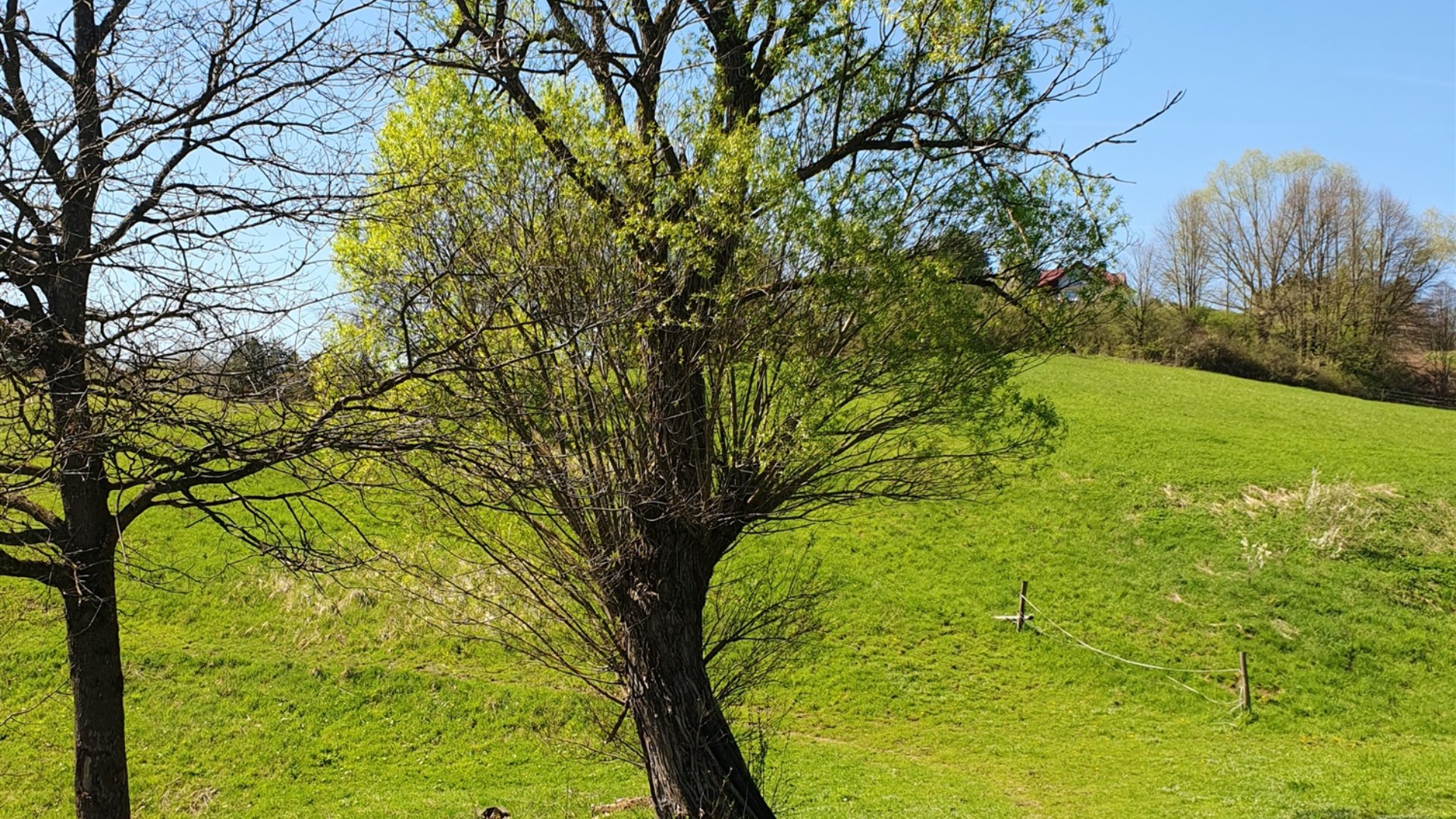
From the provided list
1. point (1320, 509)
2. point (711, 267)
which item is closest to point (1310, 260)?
point (1320, 509)

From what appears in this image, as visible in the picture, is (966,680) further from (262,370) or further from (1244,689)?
(262,370)

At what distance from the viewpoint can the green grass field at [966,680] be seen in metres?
10.9

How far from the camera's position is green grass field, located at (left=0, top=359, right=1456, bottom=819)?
1088 centimetres

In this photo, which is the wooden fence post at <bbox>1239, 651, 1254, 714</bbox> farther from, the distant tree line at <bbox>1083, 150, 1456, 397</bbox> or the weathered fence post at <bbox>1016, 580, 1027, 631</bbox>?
the distant tree line at <bbox>1083, 150, 1456, 397</bbox>

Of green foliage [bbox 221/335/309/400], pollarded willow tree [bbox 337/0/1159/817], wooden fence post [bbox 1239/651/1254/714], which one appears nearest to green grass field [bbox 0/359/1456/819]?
wooden fence post [bbox 1239/651/1254/714]

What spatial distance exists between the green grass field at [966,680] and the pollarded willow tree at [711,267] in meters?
2.81

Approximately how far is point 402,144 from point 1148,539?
1764 centimetres

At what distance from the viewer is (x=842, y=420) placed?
22.7 feet

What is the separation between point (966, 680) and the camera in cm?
1478

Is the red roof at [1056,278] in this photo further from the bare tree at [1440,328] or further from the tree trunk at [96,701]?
the bare tree at [1440,328]

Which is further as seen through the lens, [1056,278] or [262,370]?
[1056,278]

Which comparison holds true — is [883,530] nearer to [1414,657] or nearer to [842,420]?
[1414,657]

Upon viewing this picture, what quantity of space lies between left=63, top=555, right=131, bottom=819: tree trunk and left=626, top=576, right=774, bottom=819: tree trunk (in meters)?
3.44

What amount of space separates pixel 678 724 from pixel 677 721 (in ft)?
0.10
